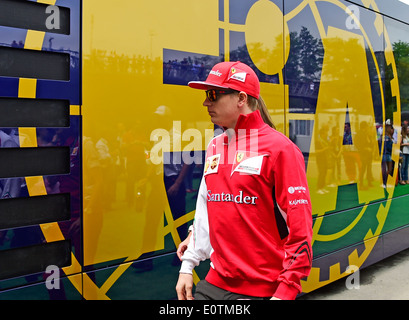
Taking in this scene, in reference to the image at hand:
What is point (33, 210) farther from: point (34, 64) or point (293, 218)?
point (293, 218)

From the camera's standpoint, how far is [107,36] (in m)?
2.52

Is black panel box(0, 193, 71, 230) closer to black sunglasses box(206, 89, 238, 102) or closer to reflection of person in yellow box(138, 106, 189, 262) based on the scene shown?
reflection of person in yellow box(138, 106, 189, 262)

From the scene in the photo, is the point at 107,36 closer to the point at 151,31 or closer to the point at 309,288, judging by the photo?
the point at 151,31

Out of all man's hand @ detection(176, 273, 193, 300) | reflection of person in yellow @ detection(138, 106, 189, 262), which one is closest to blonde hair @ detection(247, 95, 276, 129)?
man's hand @ detection(176, 273, 193, 300)

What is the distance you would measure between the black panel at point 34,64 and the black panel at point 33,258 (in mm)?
847

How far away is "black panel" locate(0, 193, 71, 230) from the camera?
2.16 m

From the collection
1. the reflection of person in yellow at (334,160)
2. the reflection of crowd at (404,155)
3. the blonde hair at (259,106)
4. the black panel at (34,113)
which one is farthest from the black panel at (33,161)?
the reflection of crowd at (404,155)

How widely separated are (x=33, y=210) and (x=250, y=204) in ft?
3.68

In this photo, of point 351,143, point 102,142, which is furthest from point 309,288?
point 102,142

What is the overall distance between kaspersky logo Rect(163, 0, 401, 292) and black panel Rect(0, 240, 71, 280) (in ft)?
4.91

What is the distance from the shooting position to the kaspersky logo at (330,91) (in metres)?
3.45

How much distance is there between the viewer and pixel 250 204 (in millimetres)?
1800

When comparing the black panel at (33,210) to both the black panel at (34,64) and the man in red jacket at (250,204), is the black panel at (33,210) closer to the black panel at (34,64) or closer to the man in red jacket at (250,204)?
the black panel at (34,64)

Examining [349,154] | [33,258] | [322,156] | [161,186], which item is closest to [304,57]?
[322,156]
